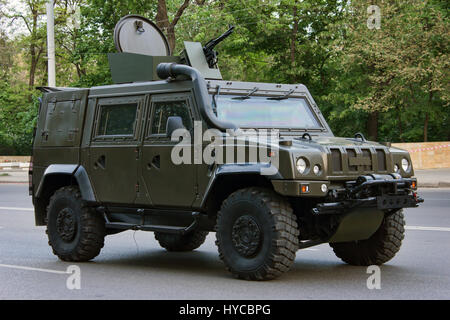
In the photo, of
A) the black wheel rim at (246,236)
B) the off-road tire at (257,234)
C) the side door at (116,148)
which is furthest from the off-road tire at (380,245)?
the side door at (116,148)

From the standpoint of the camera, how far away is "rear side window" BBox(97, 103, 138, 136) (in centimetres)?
969

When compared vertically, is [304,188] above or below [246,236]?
above

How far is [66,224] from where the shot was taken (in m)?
10.1

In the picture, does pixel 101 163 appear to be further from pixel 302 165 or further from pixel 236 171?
pixel 302 165

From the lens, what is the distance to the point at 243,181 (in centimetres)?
843

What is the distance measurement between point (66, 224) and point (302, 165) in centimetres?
377

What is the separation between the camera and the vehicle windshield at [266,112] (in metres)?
8.96

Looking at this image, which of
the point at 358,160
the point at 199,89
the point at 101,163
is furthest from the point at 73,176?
the point at 358,160

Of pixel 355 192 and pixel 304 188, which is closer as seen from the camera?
pixel 304 188

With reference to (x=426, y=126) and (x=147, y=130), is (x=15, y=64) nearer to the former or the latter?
(x=426, y=126)

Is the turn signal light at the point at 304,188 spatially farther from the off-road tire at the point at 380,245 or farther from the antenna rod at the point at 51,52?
the antenna rod at the point at 51,52
